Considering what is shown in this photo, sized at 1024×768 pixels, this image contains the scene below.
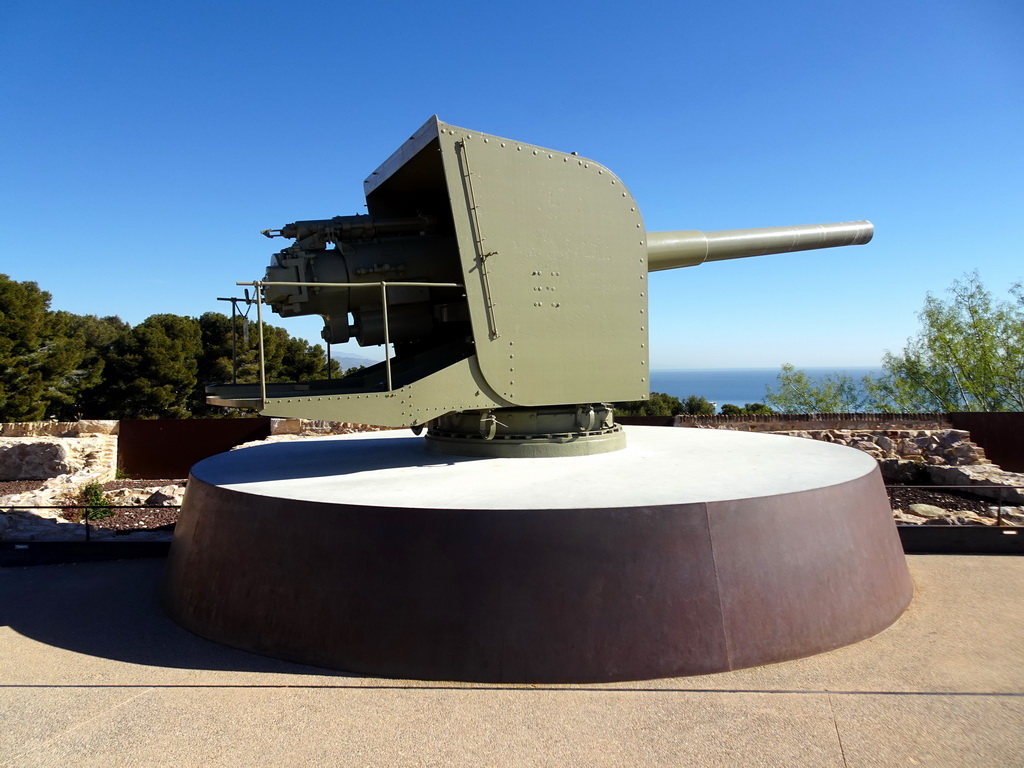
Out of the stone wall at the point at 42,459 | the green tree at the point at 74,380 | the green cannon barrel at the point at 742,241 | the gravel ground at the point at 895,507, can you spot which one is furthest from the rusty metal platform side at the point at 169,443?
the green tree at the point at 74,380

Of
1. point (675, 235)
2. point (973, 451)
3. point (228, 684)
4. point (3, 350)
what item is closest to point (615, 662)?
point (228, 684)

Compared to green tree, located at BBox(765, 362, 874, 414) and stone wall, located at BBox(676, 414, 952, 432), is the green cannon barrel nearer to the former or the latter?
stone wall, located at BBox(676, 414, 952, 432)

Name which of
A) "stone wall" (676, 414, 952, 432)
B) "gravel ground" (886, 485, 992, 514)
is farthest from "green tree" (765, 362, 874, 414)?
"gravel ground" (886, 485, 992, 514)

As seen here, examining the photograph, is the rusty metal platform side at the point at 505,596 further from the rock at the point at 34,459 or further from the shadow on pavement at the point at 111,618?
the rock at the point at 34,459

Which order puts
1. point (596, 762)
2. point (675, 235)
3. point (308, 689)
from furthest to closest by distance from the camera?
point (675, 235), point (308, 689), point (596, 762)

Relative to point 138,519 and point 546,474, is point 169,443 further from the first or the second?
point 546,474

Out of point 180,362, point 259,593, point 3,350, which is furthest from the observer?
point 180,362

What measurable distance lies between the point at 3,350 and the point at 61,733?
2748 centimetres

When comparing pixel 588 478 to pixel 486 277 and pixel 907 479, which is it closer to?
pixel 486 277

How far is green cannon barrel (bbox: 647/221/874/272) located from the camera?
7.29 meters

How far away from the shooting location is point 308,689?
4383 millimetres

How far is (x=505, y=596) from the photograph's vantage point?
4.52m

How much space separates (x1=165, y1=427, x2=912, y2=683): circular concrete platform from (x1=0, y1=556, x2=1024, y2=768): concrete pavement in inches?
6.4

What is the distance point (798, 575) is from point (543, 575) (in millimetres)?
1817
